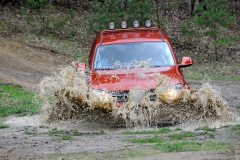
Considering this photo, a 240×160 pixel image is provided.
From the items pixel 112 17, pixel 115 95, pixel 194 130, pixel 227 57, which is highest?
pixel 112 17

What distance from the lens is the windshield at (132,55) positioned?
9781mm

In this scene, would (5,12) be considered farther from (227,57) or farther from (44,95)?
(44,95)

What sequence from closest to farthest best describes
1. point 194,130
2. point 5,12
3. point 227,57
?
point 194,130 < point 227,57 < point 5,12

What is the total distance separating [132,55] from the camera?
33.0 feet

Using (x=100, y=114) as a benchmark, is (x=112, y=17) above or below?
above

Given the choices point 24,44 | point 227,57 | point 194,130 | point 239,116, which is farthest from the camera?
point 227,57

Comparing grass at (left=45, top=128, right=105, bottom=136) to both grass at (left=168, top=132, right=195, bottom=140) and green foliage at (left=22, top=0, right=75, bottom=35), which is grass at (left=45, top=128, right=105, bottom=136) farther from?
green foliage at (left=22, top=0, right=75, bottom=35)

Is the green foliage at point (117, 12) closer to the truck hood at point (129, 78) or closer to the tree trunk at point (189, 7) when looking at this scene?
the tree trunk at point (189, 7)

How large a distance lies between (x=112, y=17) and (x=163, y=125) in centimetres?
1496

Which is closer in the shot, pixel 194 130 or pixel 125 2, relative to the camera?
pixel 194 130

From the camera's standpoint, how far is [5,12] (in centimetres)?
2830

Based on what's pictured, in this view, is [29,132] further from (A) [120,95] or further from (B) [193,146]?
(B) [193,146]

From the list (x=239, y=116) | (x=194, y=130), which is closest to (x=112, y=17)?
(x=239, y=116)

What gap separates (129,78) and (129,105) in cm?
63
